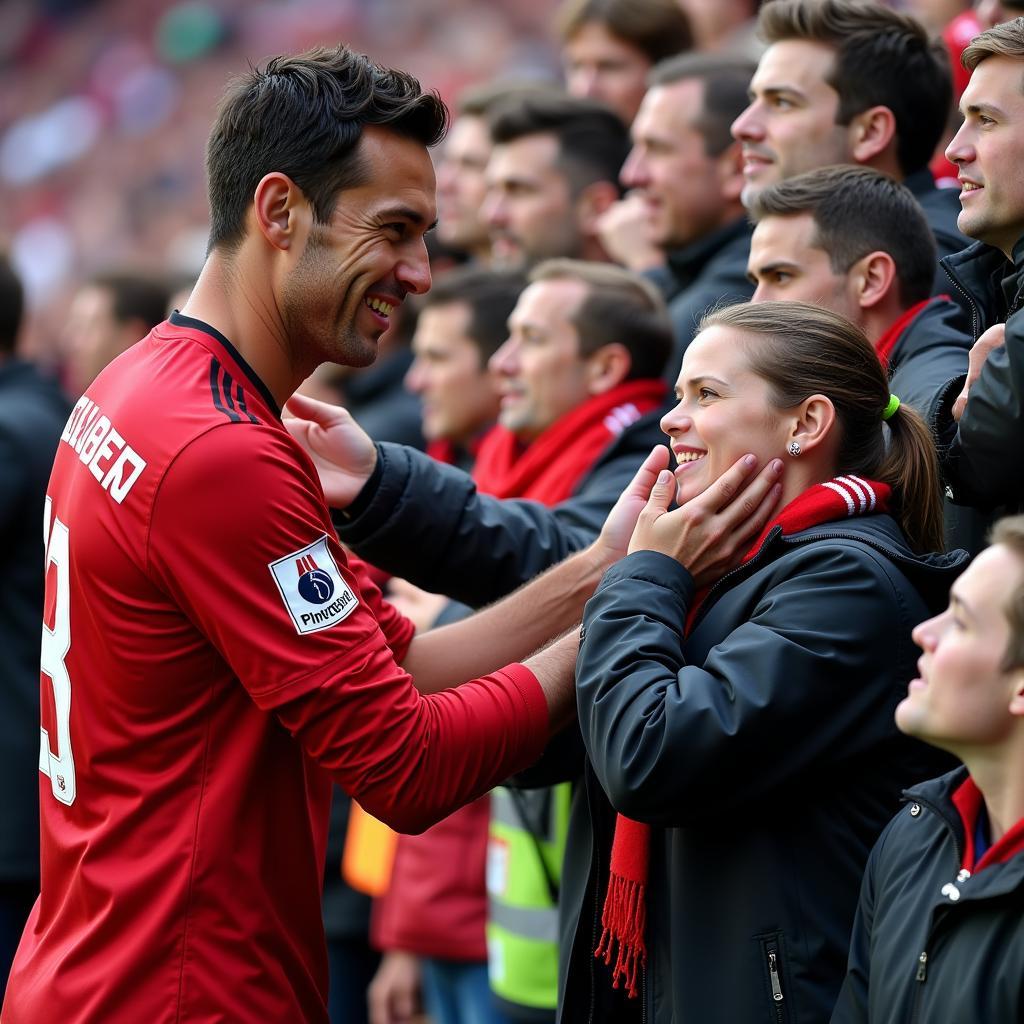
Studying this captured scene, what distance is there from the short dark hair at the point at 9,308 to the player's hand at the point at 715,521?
144 inches

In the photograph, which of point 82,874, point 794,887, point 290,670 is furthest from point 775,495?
point 82,874

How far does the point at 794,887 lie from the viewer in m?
2.69

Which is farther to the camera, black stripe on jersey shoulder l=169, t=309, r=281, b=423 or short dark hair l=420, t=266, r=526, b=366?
short dark hair l=420, t=266, r=526, b=366

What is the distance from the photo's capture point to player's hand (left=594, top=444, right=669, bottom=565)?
3.22 meters

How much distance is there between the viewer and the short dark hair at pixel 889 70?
14.5ft

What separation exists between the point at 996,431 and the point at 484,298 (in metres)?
3.24

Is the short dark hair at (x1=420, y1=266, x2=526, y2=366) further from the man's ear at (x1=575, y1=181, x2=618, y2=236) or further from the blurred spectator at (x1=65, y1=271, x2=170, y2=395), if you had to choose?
the blurred spectator at (x1=65, y1=271, x2=170, y2=395)

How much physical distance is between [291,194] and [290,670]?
84cm

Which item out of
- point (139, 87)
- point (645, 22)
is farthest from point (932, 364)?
point (139, 87)

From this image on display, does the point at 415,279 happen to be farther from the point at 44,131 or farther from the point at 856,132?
the point at 44,131

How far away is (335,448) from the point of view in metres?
3.69

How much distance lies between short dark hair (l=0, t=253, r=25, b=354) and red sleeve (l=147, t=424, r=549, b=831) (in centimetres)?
346

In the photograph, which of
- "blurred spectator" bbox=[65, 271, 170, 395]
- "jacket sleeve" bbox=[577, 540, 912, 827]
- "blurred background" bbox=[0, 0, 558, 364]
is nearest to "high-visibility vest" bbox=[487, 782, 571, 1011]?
"jacket sleeve" bbox=[577, 540, 912, 827]

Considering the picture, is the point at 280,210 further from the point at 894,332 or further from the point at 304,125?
the point at 894,332
